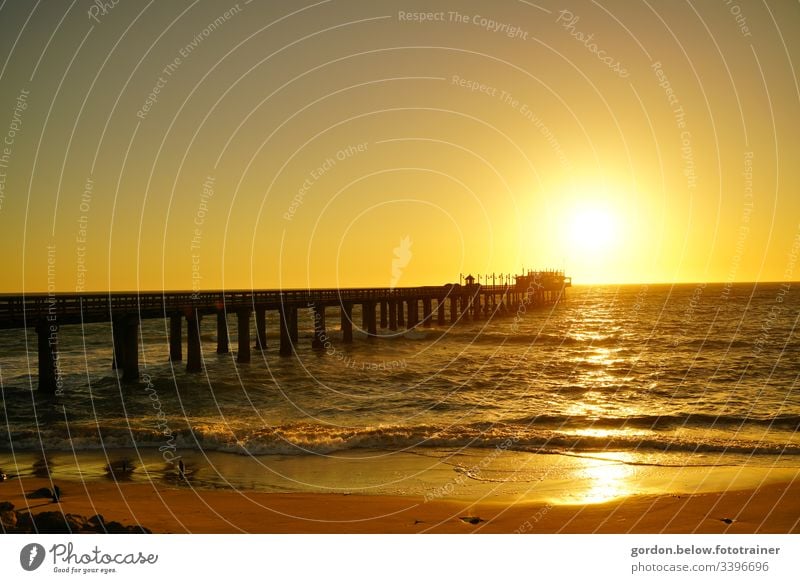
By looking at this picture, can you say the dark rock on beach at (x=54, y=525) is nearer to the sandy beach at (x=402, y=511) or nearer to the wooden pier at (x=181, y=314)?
the sandy beach at (x=402, y=511)

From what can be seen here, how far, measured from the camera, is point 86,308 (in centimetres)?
2983

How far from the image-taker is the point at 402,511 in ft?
43.0

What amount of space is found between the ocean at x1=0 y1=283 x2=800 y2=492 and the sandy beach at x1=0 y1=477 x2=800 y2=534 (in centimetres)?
147

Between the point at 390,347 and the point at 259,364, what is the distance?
50.2 ft

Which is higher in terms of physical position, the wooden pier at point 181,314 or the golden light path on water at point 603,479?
the wooden pier at point 181,314

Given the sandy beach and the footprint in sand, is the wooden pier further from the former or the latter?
the footprint in sand

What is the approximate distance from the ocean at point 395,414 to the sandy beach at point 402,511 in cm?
147

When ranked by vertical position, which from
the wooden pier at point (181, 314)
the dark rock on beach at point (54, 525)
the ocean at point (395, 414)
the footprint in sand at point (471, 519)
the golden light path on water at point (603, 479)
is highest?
the wooden pier at point (181, 314)
